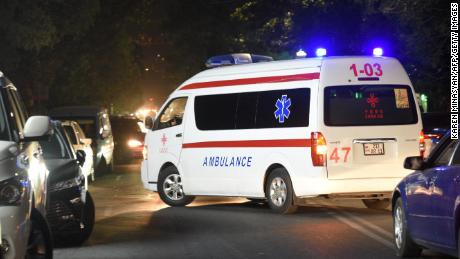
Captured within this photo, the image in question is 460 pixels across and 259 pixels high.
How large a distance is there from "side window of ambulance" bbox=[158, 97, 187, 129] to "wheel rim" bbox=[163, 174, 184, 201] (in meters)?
0.97

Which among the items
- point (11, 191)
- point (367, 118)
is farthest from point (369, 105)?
point (11, 191)

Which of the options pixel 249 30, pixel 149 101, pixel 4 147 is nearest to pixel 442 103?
pixel 249 30

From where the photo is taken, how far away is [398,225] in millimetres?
11305

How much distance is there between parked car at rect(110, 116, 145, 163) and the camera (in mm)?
35281

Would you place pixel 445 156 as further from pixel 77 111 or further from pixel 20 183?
pixel 77 111

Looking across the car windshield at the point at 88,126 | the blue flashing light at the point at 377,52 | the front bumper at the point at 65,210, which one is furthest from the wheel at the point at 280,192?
the car windshield at the point at 88,126

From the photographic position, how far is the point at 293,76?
16.2 metres

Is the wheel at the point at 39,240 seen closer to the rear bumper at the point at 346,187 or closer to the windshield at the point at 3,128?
the windshield at the point at 3,128

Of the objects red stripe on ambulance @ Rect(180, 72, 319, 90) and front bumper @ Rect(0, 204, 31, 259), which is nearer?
front bumper @ Rect(0, 204, 31, 259)

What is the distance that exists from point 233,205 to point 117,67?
29.8 meters

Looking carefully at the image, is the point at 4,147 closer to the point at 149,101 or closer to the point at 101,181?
the point at 101,181

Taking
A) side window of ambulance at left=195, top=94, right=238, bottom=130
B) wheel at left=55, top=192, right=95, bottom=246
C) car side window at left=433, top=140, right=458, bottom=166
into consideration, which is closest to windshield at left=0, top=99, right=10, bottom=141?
wheel at left=55, top=192, right=95, bottom=246

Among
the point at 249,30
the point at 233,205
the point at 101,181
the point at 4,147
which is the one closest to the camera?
the point at 4,147

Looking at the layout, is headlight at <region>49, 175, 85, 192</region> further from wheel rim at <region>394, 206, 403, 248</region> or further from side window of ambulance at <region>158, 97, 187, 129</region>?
side window of ambulance at <region>158, 97, 187, 129</region>
